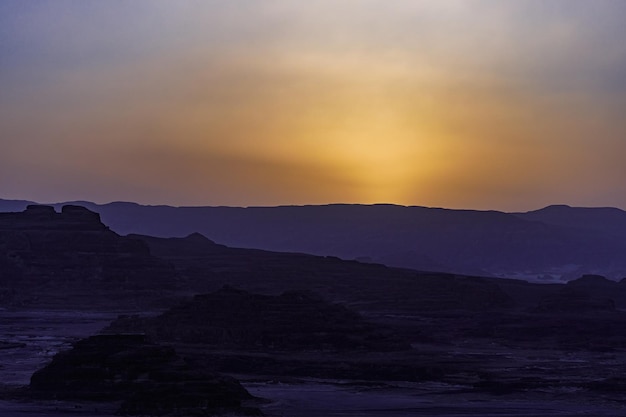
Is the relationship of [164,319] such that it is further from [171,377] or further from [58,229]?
[58,229]

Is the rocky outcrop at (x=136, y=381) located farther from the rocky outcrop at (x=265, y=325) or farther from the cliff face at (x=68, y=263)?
the cliff face at (x=68, y=263)

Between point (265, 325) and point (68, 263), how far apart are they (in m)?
59.3

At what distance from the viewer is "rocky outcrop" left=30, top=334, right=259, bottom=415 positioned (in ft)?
188

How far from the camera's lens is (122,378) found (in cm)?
6309

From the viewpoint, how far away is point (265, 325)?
3868 inches

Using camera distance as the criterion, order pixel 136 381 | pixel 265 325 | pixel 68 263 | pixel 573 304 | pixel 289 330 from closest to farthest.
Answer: pixel 136 381 → pixel 289 330 → pixel 265 325 → pixel 573 304 → pixel 68 263

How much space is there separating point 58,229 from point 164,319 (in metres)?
63.2

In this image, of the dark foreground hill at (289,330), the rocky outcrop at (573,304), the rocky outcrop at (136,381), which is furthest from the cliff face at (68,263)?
the rocky outcrop at (136,381)

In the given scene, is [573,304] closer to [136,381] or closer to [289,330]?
[289,330]

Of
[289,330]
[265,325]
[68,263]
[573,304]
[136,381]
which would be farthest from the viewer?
[68,263]

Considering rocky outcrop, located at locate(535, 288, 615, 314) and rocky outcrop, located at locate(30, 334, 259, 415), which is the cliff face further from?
rocky outcrop, located at locate(30, 334, 259, 415)

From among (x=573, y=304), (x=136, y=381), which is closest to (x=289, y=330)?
(x=136, y=381)

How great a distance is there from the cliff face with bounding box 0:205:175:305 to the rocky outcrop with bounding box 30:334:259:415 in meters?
76.5

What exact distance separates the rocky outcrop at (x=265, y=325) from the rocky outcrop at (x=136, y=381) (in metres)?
29.5
